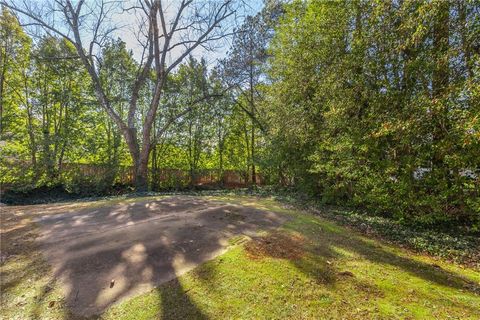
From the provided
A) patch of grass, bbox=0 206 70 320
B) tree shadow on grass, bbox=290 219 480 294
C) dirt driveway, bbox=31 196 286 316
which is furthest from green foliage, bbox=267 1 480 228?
patch of grass, bbox=0 206 70 320

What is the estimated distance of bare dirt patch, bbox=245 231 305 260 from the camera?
2.74 m

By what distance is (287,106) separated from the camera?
7.35m

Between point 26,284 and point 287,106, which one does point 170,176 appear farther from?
point 26,284

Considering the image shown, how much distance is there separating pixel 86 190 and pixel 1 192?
221cm

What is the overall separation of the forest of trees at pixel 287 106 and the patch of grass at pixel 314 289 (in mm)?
1715

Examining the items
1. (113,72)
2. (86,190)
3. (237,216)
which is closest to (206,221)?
(237,216)

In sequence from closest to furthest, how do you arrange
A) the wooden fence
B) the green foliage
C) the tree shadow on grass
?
the tree shadow on grass < the green foliage < the wooden fence

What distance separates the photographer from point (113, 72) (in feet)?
31.9

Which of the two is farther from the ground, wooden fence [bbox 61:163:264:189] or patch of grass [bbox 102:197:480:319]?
wooden fence [bbox 61:163:264:189]

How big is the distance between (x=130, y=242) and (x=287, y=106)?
227 inches

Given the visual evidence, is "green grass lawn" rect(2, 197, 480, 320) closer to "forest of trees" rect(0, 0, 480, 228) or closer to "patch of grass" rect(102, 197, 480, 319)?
"patch of grass" rect(102, 197, 480, 319)

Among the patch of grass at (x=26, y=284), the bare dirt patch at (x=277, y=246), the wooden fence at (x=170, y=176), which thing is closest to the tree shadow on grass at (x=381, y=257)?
the bare dirt patch at (x=277, y=246)

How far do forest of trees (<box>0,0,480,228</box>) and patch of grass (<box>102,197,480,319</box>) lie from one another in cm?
171

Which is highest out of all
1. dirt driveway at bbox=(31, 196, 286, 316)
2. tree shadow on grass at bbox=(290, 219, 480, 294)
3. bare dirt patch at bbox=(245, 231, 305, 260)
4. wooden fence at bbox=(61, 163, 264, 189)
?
wooden fence at bbox=(61, 163, 264, 189)
